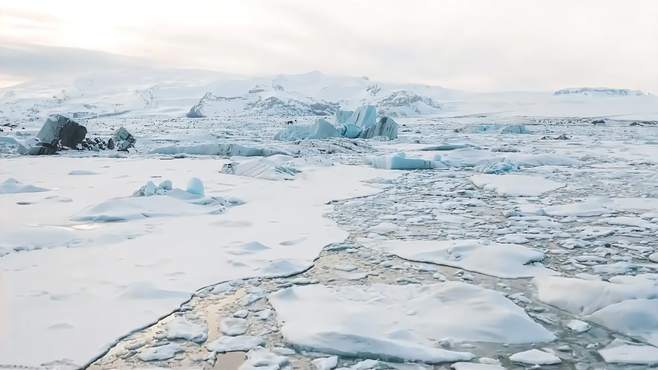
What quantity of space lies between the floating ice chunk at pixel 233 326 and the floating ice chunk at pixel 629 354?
1680 mm

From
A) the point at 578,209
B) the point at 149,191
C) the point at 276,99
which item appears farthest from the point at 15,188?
the point at 276,99

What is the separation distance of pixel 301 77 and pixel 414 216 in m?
114

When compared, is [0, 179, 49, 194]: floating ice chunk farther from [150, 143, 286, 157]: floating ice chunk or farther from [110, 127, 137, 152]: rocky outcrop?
[110, 127, 137, 152]: rocky outcrop

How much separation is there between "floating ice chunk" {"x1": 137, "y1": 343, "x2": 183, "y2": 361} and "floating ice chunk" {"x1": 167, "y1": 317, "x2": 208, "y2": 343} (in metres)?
0.10

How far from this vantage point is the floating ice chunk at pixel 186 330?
262 centimetres

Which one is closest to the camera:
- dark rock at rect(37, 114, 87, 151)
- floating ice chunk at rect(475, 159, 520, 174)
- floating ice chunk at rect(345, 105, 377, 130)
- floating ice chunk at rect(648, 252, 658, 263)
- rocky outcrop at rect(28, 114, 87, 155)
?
floating ice chunk at rect(648, 252, 658, 263)

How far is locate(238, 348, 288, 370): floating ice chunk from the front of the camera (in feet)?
7.59

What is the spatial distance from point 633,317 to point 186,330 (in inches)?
88.0

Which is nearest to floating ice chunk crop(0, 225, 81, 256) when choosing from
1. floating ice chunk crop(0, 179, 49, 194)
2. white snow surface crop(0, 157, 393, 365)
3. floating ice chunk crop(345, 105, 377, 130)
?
white snow surface crop(0, 157, 393, 365)

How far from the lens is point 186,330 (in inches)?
106

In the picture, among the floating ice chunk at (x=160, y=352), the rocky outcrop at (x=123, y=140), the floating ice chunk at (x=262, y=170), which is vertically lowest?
the floating ice chunk at (x=160, y=352)

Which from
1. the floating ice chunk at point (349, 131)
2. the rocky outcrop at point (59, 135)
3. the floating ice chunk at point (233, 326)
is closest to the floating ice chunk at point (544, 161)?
the floating ice chunk at point (233, 326)

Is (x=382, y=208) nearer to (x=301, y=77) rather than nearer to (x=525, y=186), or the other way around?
(x=525, y=186)

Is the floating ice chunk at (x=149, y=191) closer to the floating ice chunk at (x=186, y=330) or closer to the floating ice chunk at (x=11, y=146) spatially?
the floating ice chunk at (x=186, y=330)
